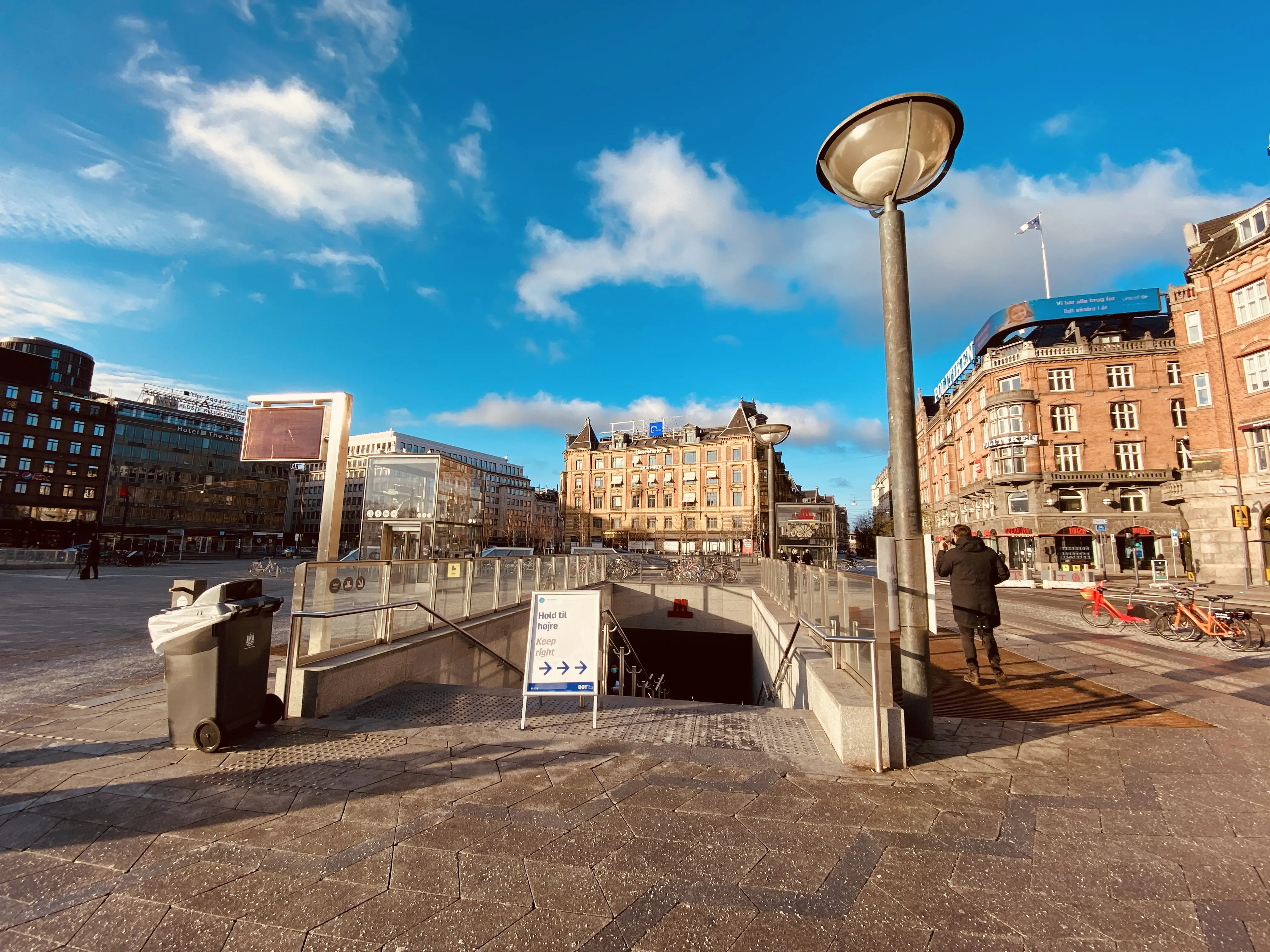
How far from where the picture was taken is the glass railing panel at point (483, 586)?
31.3ft

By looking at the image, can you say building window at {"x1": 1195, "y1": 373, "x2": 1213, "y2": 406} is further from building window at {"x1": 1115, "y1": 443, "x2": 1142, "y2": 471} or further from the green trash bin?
the green trash bin

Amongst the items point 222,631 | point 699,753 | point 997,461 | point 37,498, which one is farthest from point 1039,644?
point 37,498

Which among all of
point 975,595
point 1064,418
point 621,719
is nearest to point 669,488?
point 1064,418

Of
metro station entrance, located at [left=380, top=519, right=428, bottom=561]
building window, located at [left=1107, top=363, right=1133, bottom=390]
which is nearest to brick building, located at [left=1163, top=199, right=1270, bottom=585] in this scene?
building window, located at [left=1107, top=363, right=1133, bottom=390]

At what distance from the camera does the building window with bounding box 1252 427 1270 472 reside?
941 inches

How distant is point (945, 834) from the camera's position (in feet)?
10.1

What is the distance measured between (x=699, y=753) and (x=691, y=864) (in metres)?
1.53

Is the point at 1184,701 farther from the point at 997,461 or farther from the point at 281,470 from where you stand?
the point at 281,470

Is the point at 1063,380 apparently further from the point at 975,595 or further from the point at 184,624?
the point at 184,624

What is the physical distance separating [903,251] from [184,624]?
22.1ft

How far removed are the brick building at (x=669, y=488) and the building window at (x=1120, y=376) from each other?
30.6 m

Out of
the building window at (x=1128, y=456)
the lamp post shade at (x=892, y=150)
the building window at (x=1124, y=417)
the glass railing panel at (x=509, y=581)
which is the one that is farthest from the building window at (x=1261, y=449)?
the glass railing panel at (x=509, y=581)

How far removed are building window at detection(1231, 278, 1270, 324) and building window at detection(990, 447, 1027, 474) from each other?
1194 cm

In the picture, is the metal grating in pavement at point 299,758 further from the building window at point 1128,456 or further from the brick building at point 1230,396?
the building window at point 1128,456
